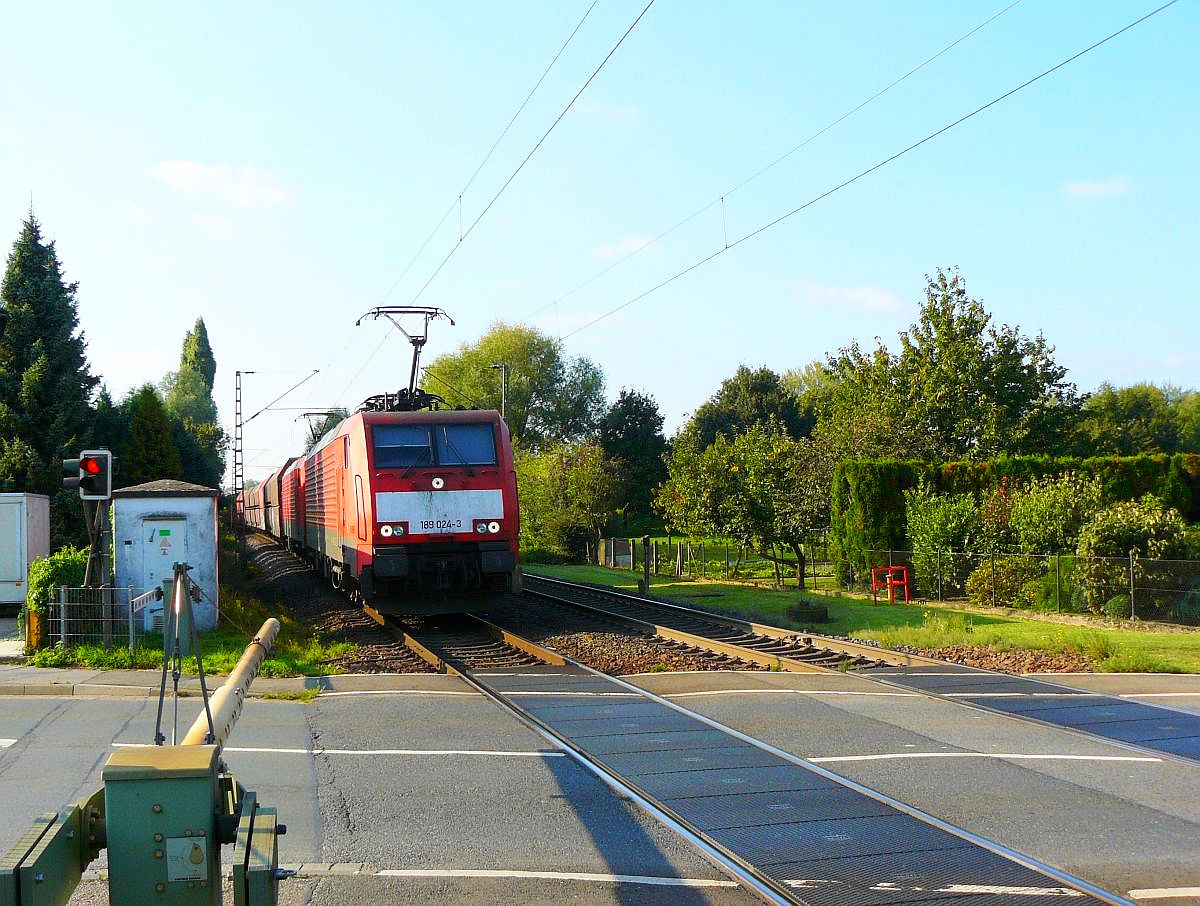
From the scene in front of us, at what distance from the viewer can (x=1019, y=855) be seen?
6.72m

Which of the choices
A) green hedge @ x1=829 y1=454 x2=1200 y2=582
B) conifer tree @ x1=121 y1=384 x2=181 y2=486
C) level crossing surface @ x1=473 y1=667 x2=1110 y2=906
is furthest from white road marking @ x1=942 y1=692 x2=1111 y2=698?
conifer tree @ x1=121 y1=384 x2=181 y2=486

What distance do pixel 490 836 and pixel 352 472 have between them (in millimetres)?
12696

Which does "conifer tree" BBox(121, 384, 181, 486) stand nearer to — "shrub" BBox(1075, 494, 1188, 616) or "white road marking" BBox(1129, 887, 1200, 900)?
"shrub" BBox(1075, 494, 1188, 616)

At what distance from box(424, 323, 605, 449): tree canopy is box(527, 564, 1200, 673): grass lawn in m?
50.1

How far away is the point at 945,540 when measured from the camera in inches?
1039

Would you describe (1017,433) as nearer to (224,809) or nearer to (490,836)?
(490,836)

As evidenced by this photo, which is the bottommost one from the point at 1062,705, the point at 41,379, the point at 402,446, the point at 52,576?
the point at 1062,705

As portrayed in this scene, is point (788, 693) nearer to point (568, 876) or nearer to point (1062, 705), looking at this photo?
point (1062, 705)

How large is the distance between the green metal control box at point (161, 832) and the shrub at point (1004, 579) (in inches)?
873

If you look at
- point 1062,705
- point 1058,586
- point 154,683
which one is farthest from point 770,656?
point 1058,586

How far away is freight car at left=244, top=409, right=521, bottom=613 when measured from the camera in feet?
59.5

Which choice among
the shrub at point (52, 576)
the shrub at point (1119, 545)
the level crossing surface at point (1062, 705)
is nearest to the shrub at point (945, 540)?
the shrub at point (1119, 545)

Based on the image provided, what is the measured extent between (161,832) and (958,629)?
17.2m

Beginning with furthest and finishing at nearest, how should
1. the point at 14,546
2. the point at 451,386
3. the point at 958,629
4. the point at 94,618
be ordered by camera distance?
1. the point at 451,386
2. the point at 14,546
3. the point at 958,629
4. the point at 94,618
